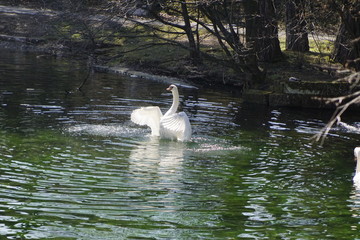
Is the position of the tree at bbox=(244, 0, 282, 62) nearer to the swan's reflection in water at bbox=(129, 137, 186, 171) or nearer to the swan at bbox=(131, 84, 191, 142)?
the swan at bbox=(131, 84, 191, 142)

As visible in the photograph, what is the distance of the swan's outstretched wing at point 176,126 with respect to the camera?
530 inches

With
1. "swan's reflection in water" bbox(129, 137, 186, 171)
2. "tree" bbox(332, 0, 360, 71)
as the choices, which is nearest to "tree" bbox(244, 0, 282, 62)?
"tree" bbox(332, 0, 360, 71)

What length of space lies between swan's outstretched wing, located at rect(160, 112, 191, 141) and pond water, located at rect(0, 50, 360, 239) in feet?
0.68

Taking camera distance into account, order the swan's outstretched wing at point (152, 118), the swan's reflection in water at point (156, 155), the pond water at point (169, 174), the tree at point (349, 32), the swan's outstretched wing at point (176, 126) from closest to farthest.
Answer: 1. the pond water at point (169, 174)
2. the swan's reflection in water at point (156, 155)
3. the swan's outstretched wing at point (176, 126)
4. the swan's outstretched wing at point (152, 118)
5. the tree at point (349, 32)

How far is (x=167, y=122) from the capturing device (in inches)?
548

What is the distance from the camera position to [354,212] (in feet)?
29.6

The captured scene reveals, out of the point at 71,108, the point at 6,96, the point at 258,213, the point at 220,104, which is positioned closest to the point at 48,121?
the point at 71,108

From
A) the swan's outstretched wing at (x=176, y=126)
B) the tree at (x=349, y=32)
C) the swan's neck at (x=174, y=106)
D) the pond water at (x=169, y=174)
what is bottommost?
the pond water at (x=169, y=174)

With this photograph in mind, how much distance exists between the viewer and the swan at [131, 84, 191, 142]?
13500 millimetres

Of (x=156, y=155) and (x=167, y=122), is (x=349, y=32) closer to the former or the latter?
(x=167, y=122)

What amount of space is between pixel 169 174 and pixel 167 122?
10.9ft

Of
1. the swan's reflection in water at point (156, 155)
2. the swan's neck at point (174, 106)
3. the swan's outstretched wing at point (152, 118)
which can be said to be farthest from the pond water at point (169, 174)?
the swan's neck at point (174, 106)

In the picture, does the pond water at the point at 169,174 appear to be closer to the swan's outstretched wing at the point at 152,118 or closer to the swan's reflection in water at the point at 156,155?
the swan's reflection in water at the point at 156,155

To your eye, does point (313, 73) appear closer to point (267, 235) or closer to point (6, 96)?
point (6, 96)
